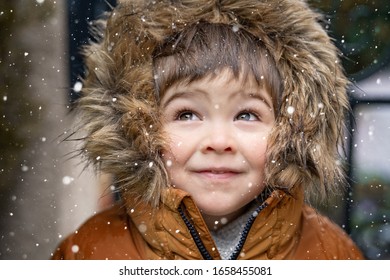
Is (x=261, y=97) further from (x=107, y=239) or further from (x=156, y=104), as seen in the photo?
(x=107, y=239)

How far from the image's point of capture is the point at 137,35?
4.29ft

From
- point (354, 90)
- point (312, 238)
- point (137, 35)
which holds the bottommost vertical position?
point (312, 238)

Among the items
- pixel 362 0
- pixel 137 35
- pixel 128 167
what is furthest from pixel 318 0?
pixel 128 167

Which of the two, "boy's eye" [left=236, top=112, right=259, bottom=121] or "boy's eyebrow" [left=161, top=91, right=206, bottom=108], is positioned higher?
"boy's eyebrow" [left=161, top=91, right=206, bottom=108]

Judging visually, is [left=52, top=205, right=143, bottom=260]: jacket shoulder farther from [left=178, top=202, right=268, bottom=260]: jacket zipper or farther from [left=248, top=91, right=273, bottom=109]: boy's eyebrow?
[left=248, top=91, right=273, bottom=109]: boy's eyebrow

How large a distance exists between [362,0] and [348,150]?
32 centimetres

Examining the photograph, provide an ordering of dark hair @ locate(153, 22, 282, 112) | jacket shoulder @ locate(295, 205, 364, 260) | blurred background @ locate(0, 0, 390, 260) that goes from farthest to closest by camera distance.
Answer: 1. blurred background @ locate(0, 0, 390, 260)
2. jacket shoulder @ locate(295, 205, 364, 260)
3. dark hair @ locate(153, 22, 282, 112)

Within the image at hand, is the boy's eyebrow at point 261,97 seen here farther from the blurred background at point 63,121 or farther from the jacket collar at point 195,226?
the blurred background at point 63,121

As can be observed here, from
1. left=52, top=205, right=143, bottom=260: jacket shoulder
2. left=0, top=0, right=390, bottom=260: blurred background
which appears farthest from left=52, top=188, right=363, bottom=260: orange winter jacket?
left=0, top=0, right=390, bottom=260: blurred background

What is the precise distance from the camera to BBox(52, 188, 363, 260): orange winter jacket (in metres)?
1.32

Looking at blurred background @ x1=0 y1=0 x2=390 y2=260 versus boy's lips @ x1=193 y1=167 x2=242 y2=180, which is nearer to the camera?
boy's lips @ x1=193 y1=167 x2=242 y2=180

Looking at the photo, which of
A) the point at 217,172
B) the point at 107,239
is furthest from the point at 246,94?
the point at 107,239

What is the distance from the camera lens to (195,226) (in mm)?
1317

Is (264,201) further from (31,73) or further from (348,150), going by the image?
(31,73)
